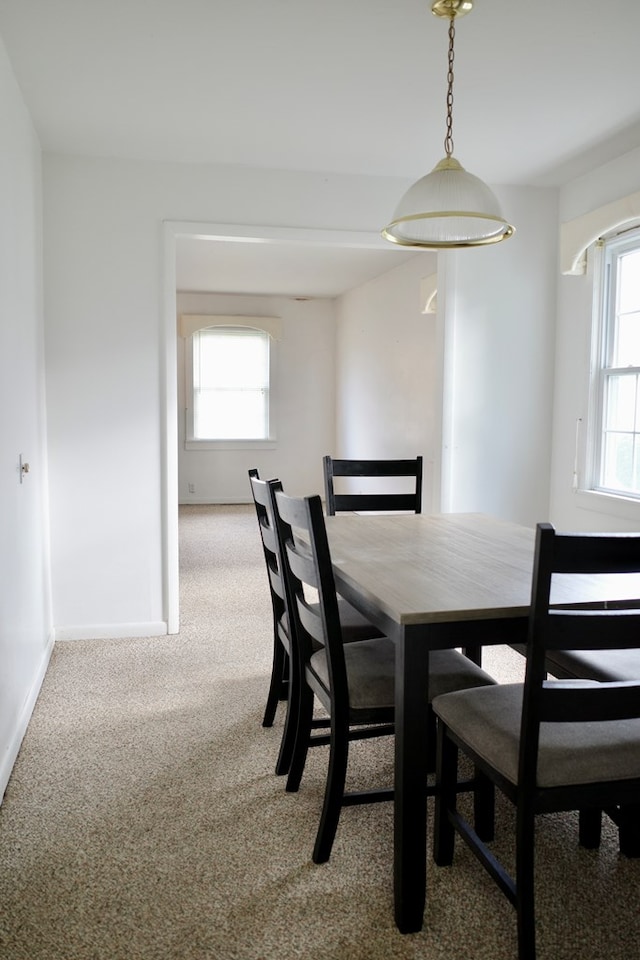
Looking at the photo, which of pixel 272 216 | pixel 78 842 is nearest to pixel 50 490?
pixel 272 216

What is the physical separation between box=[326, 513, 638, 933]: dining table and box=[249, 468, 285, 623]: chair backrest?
218 mm

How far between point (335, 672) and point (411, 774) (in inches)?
13.0

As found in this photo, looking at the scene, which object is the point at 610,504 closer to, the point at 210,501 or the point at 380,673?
the point at 380,673

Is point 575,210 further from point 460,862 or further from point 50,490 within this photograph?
point 460,862

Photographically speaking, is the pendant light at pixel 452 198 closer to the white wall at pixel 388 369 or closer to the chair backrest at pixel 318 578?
the chair backrest at pixel 318 578

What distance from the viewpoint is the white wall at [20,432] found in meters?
2.51

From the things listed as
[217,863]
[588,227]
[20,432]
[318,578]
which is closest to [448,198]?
[318,578]

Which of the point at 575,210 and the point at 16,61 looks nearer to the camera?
the point at 16,61

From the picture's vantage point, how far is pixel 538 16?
2.45 meters

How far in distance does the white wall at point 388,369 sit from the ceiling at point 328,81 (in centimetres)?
222

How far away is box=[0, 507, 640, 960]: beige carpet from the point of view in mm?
1604

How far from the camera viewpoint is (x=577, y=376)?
4188 millimetres

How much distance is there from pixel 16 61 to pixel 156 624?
260 centimetres

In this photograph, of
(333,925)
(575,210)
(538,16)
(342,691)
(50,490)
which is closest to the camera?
(333,925)
